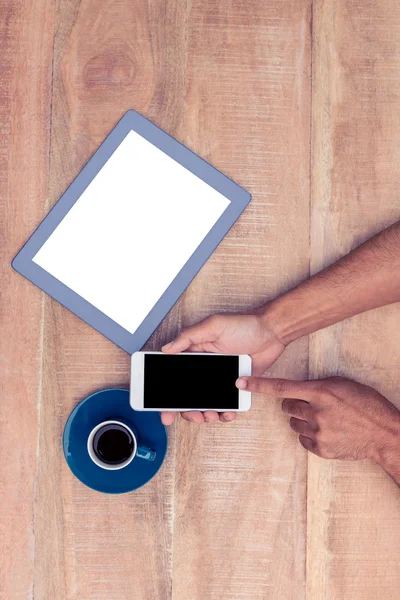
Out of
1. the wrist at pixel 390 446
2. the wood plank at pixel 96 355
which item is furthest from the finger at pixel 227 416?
the wrist at pixel 390 446

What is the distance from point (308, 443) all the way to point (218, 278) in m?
0.31

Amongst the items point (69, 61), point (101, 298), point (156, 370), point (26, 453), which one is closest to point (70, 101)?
point (69, 61)

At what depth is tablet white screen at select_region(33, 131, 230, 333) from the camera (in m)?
0.91

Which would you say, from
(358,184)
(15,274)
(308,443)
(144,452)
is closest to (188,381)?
(144,452)

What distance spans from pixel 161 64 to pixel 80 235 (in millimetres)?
320

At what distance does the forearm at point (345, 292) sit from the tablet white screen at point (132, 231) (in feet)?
0.62

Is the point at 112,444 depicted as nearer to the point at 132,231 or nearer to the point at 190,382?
the point at 190,382

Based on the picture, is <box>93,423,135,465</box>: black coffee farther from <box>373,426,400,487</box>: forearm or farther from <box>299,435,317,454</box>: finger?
<box>373,426,400,487</box>: forearm

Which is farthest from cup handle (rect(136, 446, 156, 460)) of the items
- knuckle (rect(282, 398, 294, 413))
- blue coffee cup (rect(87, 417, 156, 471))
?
knuckle (rect(282, 398, 294, 413))

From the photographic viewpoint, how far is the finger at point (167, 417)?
86 cm

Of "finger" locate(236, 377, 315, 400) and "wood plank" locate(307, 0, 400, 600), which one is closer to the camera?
"finger" locate(236, 377, 315, 400)

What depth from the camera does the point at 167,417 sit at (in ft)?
2.82

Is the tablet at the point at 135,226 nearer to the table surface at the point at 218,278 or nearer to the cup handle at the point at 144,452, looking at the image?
the table surface at the point at 218,278

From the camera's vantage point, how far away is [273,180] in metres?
0.93
